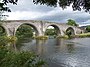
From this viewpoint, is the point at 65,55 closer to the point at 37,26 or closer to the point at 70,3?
the point at 70,3

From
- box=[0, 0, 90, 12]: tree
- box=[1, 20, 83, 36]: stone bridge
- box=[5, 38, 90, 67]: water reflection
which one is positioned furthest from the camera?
box=[1, 20, 83, 36]: stone bridge

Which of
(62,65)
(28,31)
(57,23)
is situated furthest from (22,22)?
(62,65)

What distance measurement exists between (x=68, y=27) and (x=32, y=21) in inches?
836

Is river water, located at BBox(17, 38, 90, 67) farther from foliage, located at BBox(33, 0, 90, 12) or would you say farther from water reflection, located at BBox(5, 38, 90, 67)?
foliage, located at BBox(33, 0, 90, 12)

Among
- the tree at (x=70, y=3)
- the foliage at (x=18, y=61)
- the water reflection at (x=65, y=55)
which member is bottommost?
the water reflection at (x=65, y=55)

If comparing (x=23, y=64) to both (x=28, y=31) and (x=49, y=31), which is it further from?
(x=49, y=31)

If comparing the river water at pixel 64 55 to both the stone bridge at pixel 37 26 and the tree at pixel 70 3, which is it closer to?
the tree at pixel 70 3

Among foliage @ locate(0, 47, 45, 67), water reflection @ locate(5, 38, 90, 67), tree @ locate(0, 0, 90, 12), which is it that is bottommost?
water reflection @ locate(5, 38, 90, 67)

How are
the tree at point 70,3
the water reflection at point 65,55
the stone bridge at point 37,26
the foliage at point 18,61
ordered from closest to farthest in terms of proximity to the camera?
the tree at point 70,3, the foliage at point 18,61, the water reflection at point 65,55, the stone bridge at point 37,26

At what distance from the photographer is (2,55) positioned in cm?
934

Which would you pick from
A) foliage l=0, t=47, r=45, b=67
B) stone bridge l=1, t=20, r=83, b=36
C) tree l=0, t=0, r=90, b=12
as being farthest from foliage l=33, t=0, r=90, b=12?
stone bridge l=1, t=20, r=83, b=36

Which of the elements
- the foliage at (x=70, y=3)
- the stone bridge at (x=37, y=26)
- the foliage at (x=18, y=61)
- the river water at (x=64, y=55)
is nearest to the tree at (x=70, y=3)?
the foliage at (x=70, y=3)

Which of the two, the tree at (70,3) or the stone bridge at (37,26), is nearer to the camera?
the tree at (70,3)

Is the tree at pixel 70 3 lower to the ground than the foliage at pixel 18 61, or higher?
higher
